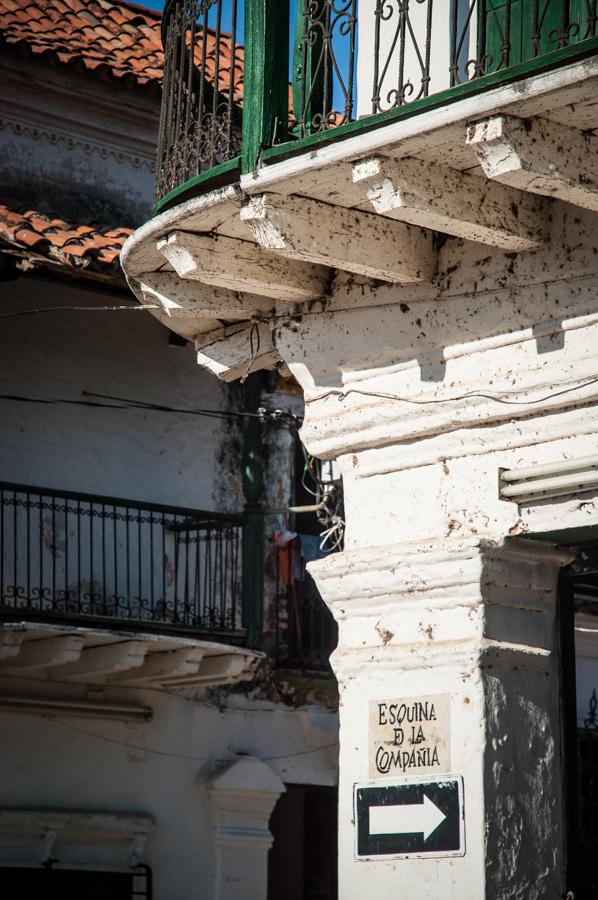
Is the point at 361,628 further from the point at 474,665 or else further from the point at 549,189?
the point at 549,189

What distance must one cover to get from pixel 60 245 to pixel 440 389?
5.95 meters

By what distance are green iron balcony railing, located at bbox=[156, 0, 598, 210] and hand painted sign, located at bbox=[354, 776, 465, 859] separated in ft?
6.89

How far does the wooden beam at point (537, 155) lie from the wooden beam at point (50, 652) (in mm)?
6848

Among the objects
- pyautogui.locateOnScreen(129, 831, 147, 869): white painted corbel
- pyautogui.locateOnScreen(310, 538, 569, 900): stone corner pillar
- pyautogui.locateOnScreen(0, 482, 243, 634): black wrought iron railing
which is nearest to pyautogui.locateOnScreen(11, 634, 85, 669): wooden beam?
pyautogui.locateOnScreen(0, 482, 243, 634): black wrought iron railing

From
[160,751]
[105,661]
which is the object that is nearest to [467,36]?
[105,661]

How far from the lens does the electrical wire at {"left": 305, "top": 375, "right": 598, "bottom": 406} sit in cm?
497

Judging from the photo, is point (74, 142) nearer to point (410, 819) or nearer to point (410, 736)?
point (410, 736)

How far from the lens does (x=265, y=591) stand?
1279 cm

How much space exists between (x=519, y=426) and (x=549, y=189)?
2.73 ft

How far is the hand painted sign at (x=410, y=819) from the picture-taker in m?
5.00

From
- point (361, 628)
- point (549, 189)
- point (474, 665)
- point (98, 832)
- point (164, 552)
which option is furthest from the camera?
point (164, 552)

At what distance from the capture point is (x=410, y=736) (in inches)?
205

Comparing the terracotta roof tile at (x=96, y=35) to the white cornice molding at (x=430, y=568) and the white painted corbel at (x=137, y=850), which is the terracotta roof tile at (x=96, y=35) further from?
the white cornice molding at (x=430, y=568)

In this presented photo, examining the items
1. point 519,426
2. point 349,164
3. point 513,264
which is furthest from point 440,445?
point 349,164
